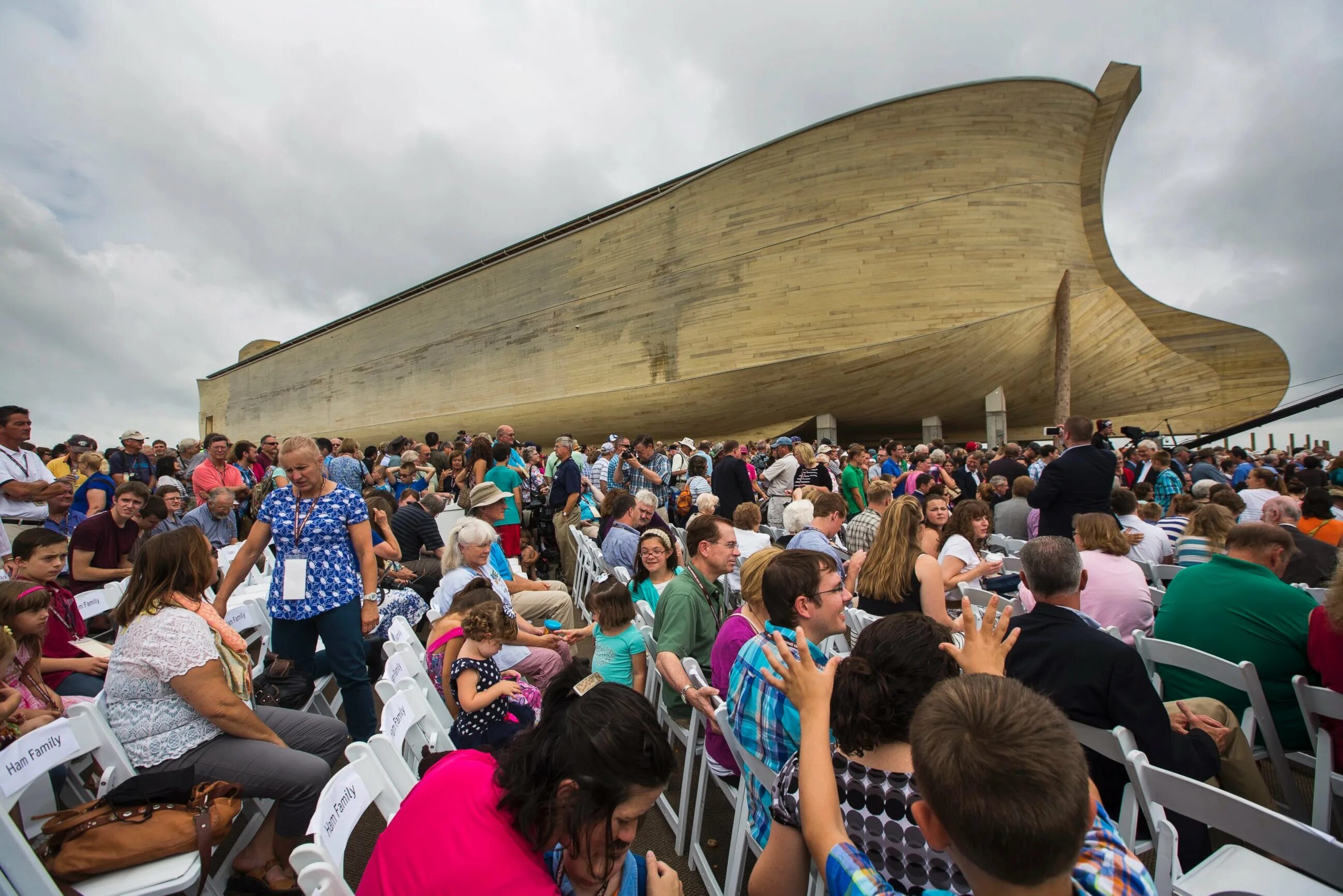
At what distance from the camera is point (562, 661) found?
341cm

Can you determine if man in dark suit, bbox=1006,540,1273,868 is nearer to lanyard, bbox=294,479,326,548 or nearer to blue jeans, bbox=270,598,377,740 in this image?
blue jeans, bbox=270,598,377,740

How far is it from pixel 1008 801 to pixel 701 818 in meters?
1.88

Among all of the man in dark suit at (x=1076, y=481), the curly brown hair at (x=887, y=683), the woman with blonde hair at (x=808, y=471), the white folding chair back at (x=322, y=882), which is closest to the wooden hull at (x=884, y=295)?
the woman with blonde hair at (x=808, y=471)

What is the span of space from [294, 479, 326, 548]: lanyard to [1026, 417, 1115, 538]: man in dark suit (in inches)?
188

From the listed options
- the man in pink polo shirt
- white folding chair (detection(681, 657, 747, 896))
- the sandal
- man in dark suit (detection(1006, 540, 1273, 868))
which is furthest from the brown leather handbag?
the man in pink polo shirt

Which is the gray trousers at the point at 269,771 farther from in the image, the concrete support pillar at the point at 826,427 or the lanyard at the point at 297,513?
the concrete support pillar at the point at 826,427

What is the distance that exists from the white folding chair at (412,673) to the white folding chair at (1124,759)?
214 centimetres

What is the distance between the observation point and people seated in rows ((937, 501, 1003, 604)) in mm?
3908

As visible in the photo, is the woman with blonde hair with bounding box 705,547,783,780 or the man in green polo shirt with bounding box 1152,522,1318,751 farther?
the man in green polo shirt with bounding box 1152,522,1318,751

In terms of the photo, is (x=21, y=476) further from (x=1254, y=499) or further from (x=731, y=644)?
(x=1254, y=499)

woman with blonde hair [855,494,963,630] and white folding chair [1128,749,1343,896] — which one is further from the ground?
woman with blonde hair [855,494,963,630]

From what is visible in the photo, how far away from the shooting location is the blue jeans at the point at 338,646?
3.05m

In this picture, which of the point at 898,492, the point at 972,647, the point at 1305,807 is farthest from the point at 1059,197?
the point at 972,647

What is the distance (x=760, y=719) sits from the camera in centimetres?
174
